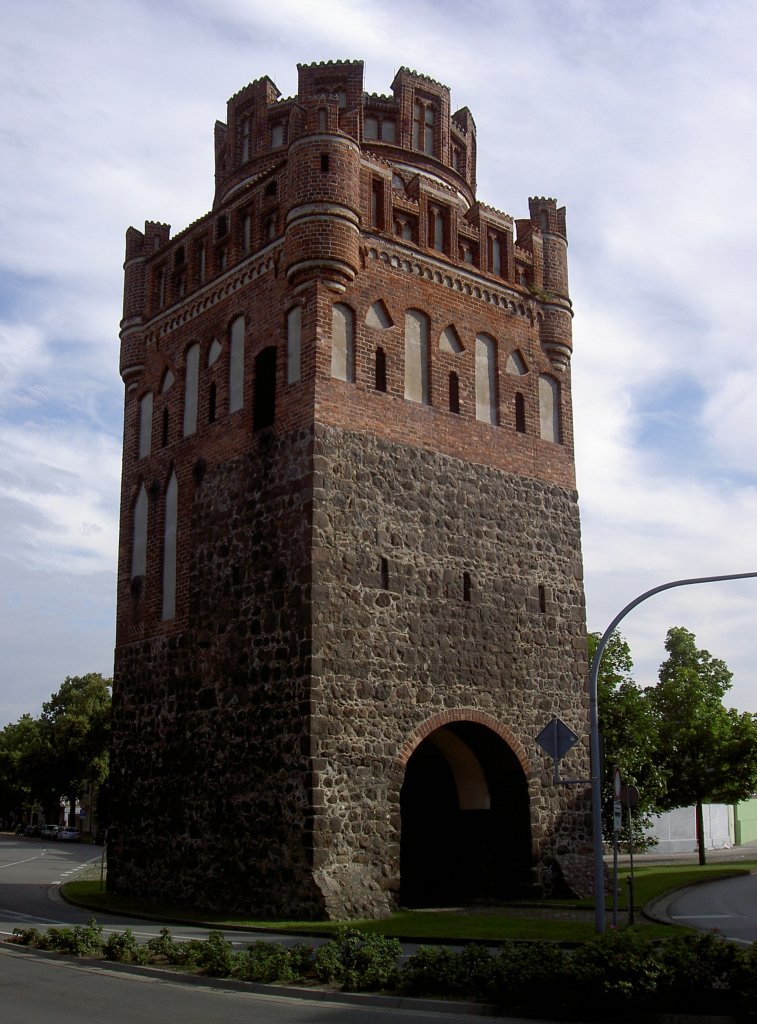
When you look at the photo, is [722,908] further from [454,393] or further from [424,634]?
[454,393]

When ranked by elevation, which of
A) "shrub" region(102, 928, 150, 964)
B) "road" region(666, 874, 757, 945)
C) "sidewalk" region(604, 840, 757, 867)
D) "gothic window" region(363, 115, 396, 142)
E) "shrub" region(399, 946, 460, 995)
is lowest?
"sidewalk" region(604, 840, 757, 867)

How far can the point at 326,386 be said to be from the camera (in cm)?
2267

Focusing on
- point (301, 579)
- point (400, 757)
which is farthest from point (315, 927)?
point (301, 579)

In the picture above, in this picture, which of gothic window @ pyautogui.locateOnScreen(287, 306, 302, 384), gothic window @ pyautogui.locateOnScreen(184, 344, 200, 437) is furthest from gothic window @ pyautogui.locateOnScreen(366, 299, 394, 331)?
gothic window @ pyautogui.locateOnScreen(184, 344, 200, 437)

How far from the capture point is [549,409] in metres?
27.2

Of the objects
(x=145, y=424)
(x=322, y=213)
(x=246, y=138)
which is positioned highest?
(x=246, y=138)

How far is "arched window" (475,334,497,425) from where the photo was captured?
2569cm

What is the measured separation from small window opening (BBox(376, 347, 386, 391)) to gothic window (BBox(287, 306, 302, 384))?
180cm

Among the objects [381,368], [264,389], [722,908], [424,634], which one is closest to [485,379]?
[381,368]

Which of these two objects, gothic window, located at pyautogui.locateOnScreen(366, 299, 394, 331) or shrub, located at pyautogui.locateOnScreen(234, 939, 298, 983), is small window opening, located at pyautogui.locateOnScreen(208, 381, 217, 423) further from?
shrub, located at pyautogui.locateOnScreen(234, 939, 298, 983)

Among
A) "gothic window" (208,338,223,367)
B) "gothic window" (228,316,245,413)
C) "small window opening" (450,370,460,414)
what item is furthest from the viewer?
"gothic window" (208,338,223,367)

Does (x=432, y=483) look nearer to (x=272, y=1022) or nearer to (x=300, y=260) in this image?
(x=300, y=260)

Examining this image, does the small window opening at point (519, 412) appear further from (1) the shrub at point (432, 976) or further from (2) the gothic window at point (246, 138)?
(1) the shrub at point (432, 976)

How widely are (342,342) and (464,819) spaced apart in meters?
11.0
